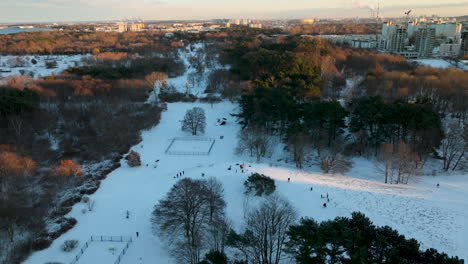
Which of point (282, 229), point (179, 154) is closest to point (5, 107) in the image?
point (179, 154)

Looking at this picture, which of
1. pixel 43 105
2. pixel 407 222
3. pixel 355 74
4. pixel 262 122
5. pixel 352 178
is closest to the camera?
pixel 407 222

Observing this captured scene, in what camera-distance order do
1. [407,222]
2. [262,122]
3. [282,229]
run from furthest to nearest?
[262,122]
[407,222]
[282,229]

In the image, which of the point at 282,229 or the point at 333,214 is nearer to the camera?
the point at 282,229

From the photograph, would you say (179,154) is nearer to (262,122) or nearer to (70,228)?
(262,122)

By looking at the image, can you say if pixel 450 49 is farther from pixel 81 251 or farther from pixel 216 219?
pixel 81 251

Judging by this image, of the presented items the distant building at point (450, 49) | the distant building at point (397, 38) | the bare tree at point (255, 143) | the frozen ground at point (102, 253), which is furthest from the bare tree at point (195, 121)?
the distant building at point (450, 49)

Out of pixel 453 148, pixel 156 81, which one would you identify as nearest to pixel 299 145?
pixel 453 148

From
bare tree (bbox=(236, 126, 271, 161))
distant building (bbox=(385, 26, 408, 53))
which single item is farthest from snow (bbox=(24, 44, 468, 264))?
distant building (bbox=(385, 26, 408, 53))
